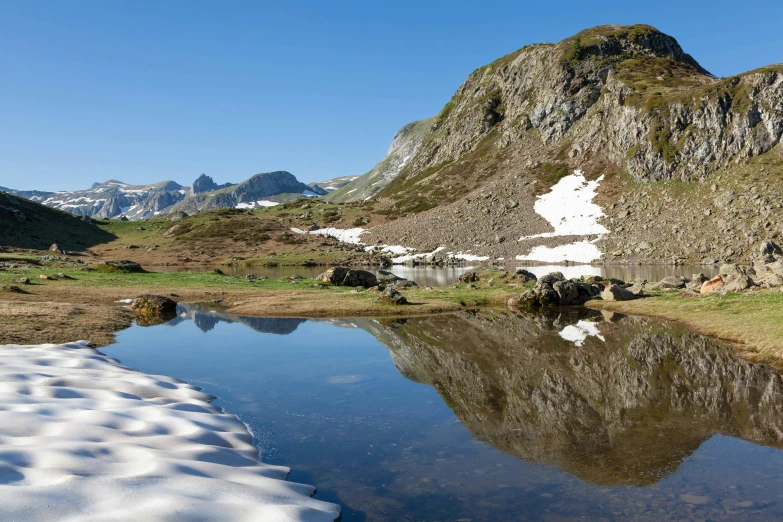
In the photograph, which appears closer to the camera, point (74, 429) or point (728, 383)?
point (74, 429)

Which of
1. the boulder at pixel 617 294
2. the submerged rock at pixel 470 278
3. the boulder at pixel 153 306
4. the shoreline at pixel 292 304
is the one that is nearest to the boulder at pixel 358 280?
the shoreline at pixel 292 304

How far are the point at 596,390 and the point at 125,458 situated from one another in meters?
16.9

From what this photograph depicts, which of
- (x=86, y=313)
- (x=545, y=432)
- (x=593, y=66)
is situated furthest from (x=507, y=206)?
(x=545, y=432)

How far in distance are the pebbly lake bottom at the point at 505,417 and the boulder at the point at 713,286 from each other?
1064 centimetres

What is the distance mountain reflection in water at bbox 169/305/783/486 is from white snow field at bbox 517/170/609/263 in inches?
2718

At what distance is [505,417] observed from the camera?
1750cm

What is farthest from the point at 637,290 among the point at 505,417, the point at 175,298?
the point at 175,298

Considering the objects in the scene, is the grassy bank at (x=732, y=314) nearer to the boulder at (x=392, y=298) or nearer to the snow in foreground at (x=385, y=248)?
the boulder at (x=392, y=298)

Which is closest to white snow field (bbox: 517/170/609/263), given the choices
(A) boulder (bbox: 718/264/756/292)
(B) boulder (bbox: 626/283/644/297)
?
(B) boulder (bbox: 626/283/644/297)

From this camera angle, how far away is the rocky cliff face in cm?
1467

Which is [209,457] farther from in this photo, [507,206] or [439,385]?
[507,206]

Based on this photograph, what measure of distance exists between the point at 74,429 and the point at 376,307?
106ft

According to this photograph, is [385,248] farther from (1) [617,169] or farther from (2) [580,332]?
(2) [580,332]

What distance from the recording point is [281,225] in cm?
16538
